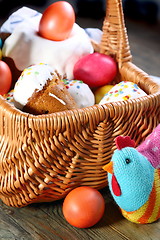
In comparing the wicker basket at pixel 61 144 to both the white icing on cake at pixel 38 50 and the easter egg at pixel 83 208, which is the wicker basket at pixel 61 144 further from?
the white icing on cake at pixel 38 50

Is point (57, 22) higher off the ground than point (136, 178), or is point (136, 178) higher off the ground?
point (57, 22)

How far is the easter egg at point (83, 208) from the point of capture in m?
1.01

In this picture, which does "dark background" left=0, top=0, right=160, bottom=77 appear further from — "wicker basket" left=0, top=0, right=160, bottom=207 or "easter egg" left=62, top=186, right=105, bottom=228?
"easter egg" left=62, top=186, right=105, bottom=228

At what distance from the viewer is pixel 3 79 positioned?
122 centimetres

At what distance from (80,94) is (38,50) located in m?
0.26

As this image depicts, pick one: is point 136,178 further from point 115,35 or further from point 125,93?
point 115,35

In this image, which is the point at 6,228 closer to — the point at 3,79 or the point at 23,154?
the point at 23,154

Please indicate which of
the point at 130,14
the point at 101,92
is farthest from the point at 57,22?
the point at 130,14

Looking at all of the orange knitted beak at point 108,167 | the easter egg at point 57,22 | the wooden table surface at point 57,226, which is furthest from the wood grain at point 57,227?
the easter egg at point 57,22

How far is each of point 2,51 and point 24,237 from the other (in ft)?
2.13

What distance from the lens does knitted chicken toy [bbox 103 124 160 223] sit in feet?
3.21

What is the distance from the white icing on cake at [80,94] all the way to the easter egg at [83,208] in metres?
0.29

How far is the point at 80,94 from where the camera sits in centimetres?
121

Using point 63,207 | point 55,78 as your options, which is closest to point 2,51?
point 55,78
